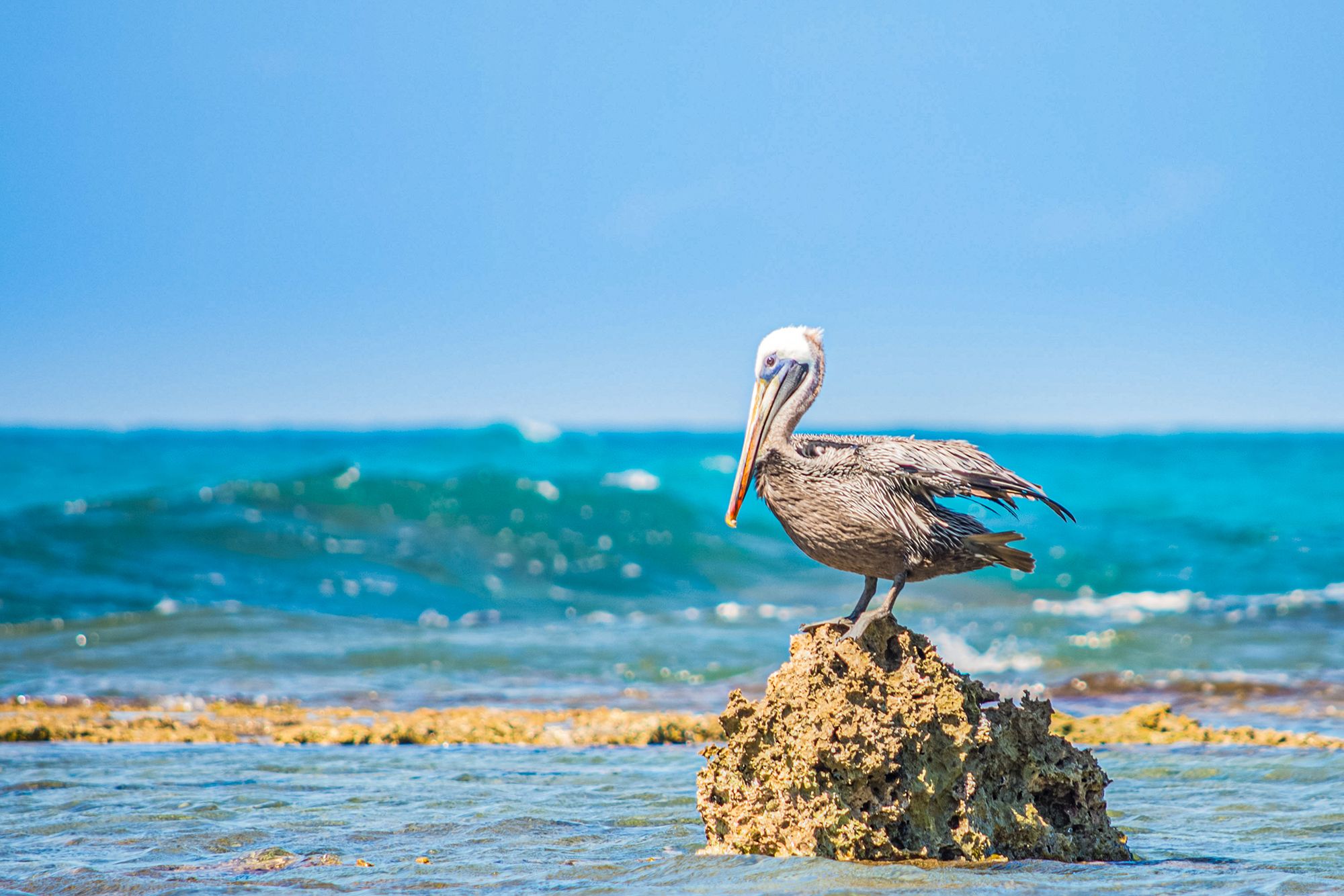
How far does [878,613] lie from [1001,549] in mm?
504

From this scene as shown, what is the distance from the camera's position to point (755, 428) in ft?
16.8

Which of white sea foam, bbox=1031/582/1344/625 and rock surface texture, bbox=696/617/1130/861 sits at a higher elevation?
white sea foam, bbox=1031/582/1344/625

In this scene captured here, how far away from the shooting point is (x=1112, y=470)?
45.6 metres

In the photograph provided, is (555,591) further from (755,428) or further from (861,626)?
(861,626)

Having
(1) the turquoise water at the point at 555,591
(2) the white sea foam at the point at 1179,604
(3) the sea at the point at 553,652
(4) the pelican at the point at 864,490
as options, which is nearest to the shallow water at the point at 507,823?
(3) the sea at the point at 553,652

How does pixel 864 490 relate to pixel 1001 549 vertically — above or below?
above

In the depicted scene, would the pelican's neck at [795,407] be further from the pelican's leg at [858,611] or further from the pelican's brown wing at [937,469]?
the pelican's leg at [858,611]

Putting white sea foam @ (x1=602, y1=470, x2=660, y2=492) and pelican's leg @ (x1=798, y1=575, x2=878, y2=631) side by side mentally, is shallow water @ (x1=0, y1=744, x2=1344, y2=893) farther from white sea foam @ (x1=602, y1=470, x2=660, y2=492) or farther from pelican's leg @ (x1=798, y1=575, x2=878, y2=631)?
white sea foam @ (x1=602, y1=470, x2=660, y2=492)

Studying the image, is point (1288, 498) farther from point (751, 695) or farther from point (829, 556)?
point (829, 556)

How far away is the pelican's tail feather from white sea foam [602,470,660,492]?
22.9m

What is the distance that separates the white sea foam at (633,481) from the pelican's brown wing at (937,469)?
22.9 meters

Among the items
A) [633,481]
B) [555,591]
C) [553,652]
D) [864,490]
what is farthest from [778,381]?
[633,481]

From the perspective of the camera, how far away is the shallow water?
493 centimetres

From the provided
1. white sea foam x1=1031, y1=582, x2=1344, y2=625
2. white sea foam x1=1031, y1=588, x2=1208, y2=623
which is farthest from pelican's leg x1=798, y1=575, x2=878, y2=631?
white sea foam x1=1031, y1=588, x2=1208, y2=623
